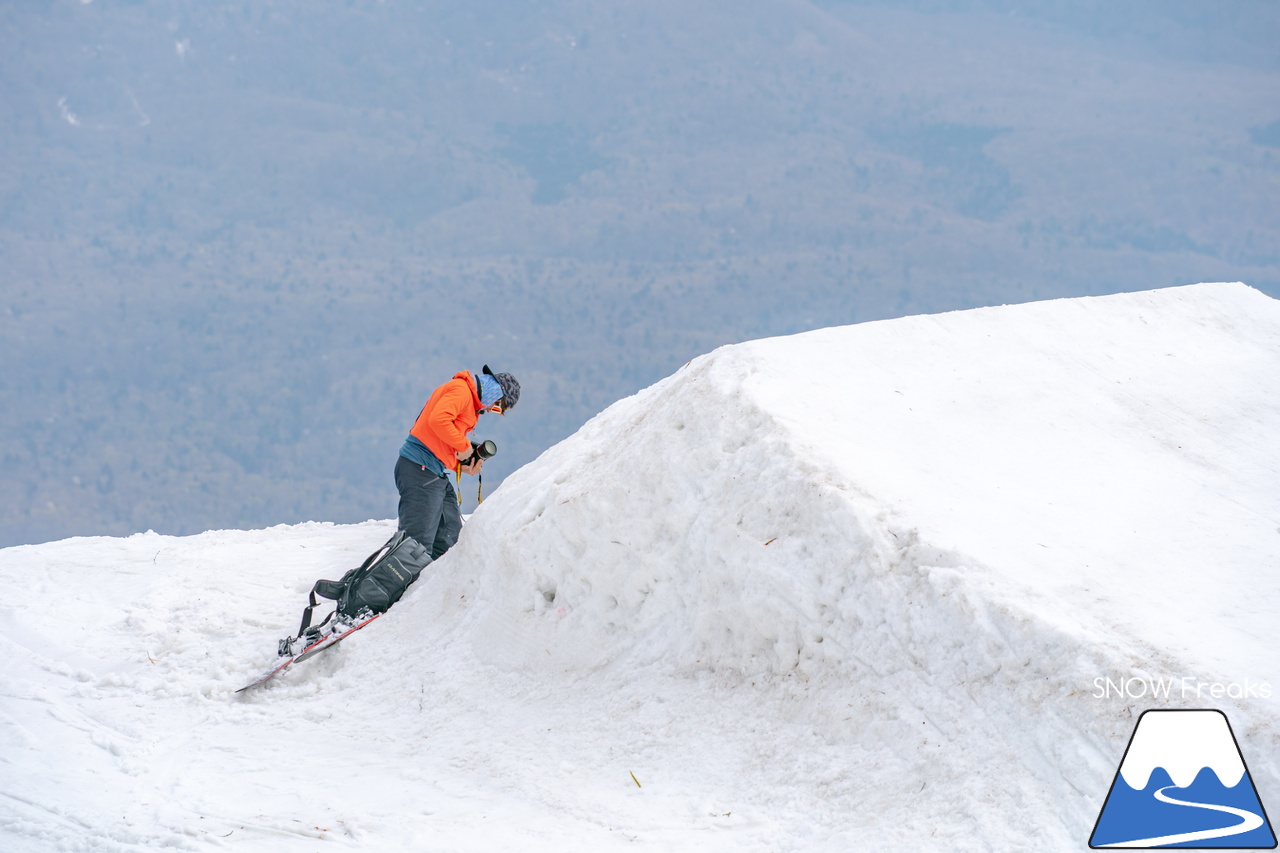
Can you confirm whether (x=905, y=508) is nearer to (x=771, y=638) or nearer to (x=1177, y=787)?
(x=771, y=638)

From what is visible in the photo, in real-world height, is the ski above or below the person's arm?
below

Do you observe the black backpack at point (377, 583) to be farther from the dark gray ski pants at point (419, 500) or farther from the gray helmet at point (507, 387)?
the gray helmet at point (507, 387)

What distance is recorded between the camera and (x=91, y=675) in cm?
747

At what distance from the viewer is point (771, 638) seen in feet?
18.9

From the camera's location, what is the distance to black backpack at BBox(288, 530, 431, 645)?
798cm

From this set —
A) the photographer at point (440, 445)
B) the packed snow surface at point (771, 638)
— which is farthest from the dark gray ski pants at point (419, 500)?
the packed snow surface at point (771, 638)

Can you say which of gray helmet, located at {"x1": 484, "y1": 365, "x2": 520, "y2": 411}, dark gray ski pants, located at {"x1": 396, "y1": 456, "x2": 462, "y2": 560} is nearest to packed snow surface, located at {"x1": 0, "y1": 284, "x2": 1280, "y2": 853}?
dark gray ski pants, located at {"x1": 396, "y1": 456, "x2": 462, "y2": 560}

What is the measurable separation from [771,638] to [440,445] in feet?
12.2

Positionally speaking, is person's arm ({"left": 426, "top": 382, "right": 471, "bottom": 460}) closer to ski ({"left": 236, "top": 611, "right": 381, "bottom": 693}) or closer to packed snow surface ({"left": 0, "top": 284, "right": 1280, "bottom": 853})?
packed snow surface ({"left": 0, "top": 284, "right": 1280, "bottom": 853})

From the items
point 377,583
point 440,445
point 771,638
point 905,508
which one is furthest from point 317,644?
point 905,508

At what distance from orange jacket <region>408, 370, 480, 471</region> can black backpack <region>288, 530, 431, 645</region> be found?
2.76ft

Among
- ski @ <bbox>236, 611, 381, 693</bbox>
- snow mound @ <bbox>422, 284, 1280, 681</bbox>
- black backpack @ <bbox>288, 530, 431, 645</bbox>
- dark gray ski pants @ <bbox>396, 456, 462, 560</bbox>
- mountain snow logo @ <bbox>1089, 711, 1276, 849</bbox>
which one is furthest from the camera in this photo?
dark gray ski pants @ <bbox>396, 456, 462, 560</bbox>

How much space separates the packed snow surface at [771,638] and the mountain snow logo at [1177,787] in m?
0.07

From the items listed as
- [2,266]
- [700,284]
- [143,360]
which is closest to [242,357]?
[143,360]
